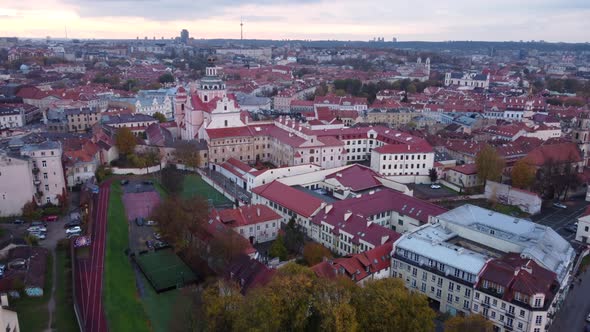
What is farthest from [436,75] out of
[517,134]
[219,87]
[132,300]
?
[132,300]

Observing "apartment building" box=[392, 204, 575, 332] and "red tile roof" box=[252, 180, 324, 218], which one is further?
"red tile roof" box=[252, 180, 324, 218]

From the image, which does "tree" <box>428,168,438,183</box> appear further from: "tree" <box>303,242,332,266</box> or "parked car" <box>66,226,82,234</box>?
"parked car" <box>66,226,82,234</box>

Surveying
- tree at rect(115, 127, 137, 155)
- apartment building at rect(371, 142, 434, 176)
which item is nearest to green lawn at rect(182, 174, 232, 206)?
tree at rect(115, 127, 137, 155)

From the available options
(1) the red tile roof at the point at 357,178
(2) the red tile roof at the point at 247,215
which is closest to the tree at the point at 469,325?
(2) the red tile roof at the point at 247,215

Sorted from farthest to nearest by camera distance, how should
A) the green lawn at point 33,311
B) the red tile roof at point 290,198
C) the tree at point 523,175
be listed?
the tree at point 523,175
the red tile roof at point 290,198
the green lawn at point 33,311

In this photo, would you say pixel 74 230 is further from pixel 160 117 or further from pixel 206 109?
pixel 160 117

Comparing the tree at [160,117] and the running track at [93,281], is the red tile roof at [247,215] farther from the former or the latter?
the tree at [160,117]

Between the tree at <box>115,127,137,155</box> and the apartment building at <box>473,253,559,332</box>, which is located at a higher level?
the tree at <box>115,127,137,155</box>
